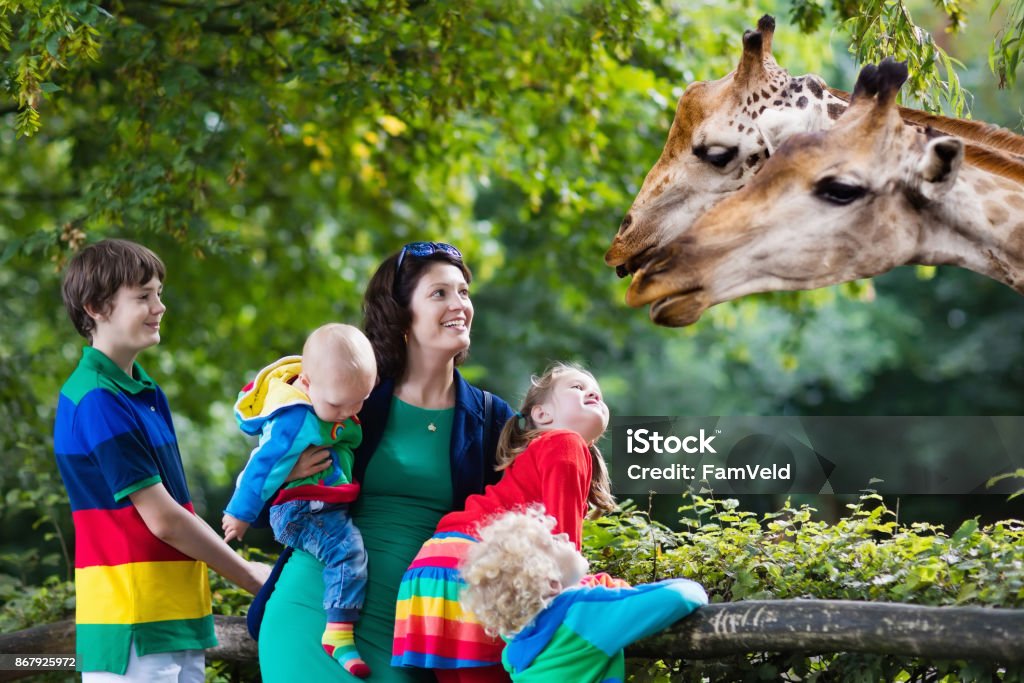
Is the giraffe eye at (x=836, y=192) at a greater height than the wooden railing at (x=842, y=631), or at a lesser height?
greater

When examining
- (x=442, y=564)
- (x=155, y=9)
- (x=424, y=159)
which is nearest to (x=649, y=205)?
(x=442, y=564)

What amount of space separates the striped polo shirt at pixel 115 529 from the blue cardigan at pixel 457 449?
0.87ft

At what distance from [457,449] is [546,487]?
366 millimetres

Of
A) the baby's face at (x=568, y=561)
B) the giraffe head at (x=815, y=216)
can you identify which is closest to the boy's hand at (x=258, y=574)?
the baby's face at (x=568, y=561)

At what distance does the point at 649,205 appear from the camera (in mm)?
3479

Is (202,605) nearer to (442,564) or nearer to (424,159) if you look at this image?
(442,564)

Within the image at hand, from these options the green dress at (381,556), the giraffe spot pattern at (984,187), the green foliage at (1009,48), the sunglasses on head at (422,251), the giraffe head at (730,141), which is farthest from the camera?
the green foliage at (1009,48)

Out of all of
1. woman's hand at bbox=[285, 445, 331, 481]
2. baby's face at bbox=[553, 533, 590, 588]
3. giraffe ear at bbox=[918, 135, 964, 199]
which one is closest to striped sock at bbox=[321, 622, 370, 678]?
woman's hand at bbox=[285, 445, 331, 481]

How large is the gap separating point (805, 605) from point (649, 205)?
1208 millimetres

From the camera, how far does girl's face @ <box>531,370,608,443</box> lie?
345 centimetres

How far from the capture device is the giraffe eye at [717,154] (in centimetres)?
347

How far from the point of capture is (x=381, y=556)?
3.37m

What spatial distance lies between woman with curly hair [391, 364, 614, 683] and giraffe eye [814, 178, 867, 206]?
3.06ft

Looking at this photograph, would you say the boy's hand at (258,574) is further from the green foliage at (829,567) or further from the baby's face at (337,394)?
the green foliage at (829,567)
